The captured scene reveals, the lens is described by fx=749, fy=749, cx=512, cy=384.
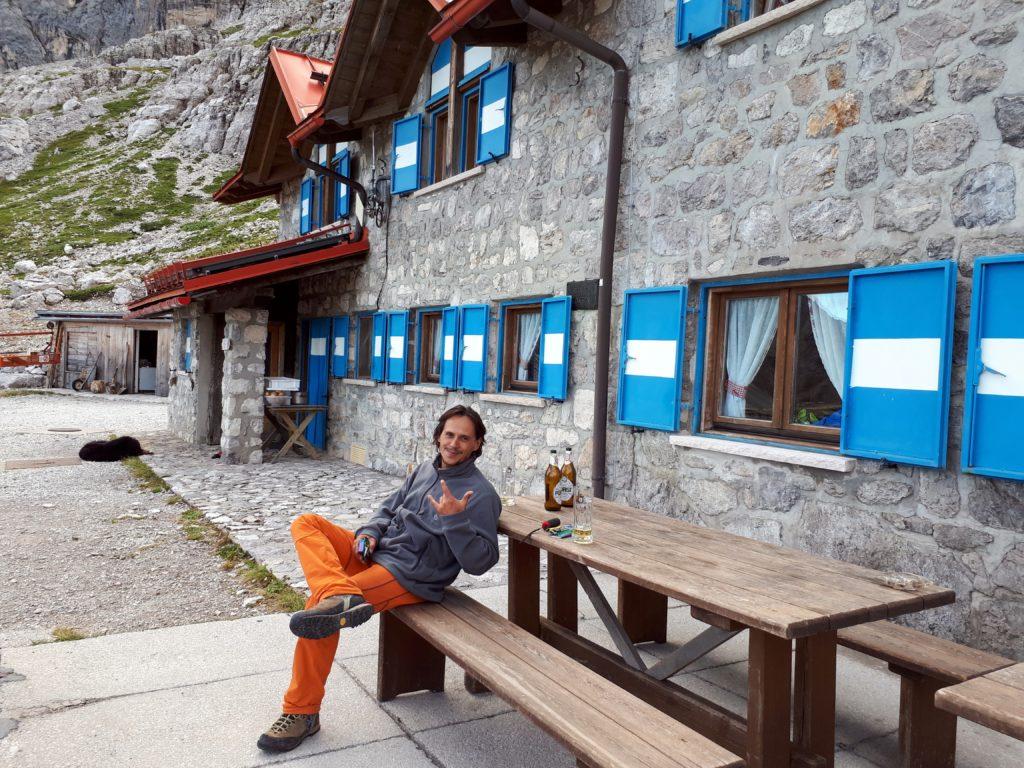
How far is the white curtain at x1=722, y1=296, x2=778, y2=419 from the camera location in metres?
4.92

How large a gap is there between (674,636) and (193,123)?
64.8 meters

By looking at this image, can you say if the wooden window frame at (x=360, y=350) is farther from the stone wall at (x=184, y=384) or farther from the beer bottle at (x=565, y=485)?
the beer bottle at (x=565, y=485)

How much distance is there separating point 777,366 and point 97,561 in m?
5.21

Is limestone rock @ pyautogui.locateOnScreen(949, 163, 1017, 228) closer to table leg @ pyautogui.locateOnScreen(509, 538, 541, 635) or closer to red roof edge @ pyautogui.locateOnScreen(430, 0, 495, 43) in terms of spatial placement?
table leg @ pyautogui.locateOnScreen(509, 538, 541, 635)

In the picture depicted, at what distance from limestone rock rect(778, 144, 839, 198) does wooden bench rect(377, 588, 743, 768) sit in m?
3.11

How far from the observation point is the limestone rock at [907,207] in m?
3.83

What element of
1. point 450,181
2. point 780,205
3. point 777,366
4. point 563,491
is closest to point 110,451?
point 450,181

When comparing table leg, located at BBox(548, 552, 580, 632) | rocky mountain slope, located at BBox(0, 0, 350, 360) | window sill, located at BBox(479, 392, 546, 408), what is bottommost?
table leg, located at BBox(548, 552, 580, 632)

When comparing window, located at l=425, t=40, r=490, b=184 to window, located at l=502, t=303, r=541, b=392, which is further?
window, located at l=425, t=40, r=490, b=184

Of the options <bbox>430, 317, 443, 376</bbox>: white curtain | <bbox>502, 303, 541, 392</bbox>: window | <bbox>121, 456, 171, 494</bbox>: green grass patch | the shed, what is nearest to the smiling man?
<bbox>502, 303, 541, 392</bbox>: window

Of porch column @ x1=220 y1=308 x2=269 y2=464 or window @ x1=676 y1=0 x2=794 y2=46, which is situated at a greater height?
window @ x1=676 y1=0 x2=794 y2=46

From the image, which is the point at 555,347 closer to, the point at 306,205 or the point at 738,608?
the point at 738,608

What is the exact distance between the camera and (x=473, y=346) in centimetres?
801

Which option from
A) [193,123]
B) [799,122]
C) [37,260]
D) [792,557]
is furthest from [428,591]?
[193,123]
